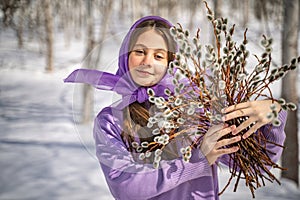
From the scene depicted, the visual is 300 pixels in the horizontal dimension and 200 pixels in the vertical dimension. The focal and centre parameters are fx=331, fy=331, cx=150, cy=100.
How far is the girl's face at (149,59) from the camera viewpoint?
2.05ft

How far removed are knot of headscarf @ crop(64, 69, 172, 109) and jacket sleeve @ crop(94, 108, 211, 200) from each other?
0.35ft

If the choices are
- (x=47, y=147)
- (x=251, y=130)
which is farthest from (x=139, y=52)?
(x=47, y=147)

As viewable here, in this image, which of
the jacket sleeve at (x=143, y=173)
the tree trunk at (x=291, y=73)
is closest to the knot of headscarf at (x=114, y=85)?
the jacket sleeve at (x=143, y=173)

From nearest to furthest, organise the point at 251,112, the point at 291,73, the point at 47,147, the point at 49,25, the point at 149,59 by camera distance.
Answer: the point at 251,112 → the point at 149,59 → the point at 291,73 → the point at 47,147 → the point at 49,25

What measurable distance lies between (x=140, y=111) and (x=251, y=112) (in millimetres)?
229

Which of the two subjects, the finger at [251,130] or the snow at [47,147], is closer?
the finger at [251,130]

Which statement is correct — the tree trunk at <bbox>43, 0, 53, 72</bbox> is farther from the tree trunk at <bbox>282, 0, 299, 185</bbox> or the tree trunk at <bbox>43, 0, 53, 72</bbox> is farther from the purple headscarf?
the purple headscarf

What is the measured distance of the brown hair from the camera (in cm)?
64

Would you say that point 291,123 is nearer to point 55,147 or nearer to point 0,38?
point 55,147

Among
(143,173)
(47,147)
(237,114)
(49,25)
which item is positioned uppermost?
(49,25)

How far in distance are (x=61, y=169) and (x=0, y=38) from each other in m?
4.03

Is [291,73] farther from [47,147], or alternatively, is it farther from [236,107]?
[47,147]

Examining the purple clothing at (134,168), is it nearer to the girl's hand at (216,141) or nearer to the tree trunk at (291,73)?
the girl's hand at (216,141)

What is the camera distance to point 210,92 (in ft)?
1.81
